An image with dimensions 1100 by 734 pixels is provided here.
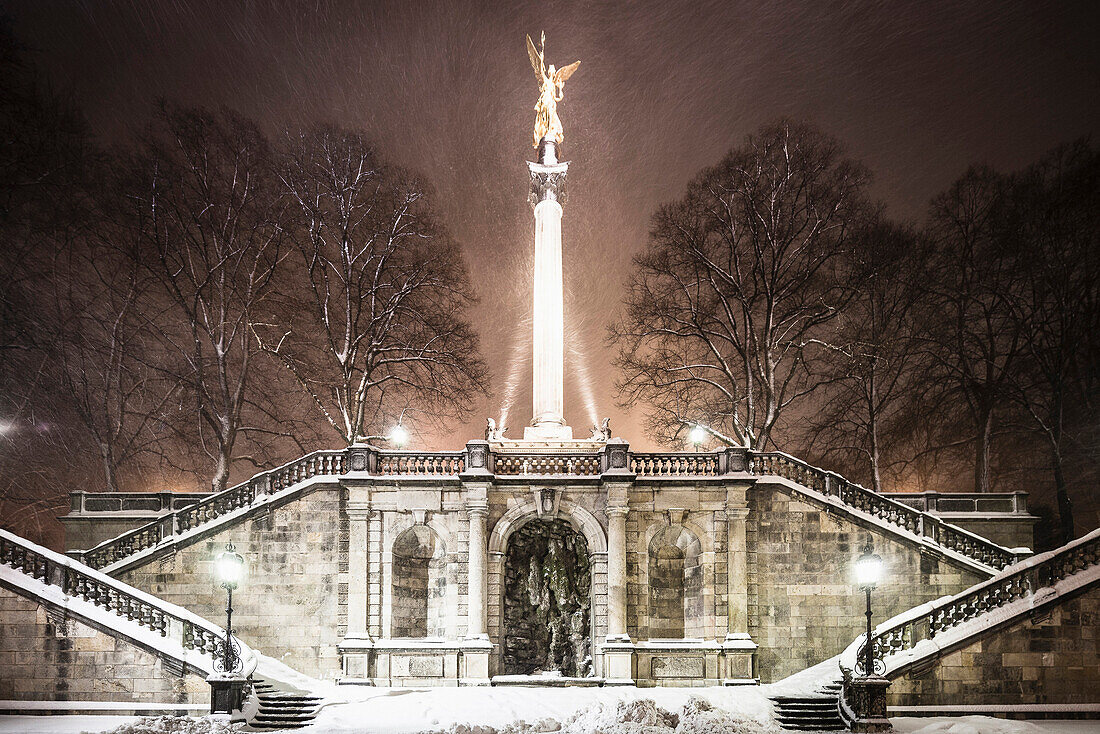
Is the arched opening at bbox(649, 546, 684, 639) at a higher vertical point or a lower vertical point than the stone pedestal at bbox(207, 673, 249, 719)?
higher

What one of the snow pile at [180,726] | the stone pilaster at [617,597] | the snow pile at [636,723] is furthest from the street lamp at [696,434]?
the snow pile at [180,726]

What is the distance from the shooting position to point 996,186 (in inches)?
1348

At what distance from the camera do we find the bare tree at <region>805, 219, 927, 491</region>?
3459 centimetres

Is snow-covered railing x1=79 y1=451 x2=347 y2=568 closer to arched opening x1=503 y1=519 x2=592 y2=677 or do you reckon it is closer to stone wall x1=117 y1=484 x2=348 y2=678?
stone wall x1=117 y1=484 x2=348 y2=678

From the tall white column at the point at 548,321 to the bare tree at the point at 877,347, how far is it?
895 cm

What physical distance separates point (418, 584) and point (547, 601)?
3.60 m

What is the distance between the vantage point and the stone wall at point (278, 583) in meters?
26.8

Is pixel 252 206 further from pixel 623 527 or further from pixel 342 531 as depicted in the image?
pixel 623 527

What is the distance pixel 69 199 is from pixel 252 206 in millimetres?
5771

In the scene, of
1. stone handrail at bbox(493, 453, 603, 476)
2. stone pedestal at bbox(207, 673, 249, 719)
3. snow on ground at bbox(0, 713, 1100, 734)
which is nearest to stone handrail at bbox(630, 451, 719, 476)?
stone handrail at bbox(493, 453, 603, 476)

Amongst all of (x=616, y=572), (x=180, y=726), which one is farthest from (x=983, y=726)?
(x=180, y=726)

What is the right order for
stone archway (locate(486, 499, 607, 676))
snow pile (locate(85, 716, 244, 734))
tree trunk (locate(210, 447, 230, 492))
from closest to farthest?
snow pile (locate(85, 716, 244, 734)), stone archway (locate(486, 499, 607, 676)), tree trunk (locate(210, 447, 230, 492))

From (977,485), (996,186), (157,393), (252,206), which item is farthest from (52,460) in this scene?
(996,186)

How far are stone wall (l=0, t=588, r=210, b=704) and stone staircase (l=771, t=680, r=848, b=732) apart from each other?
13.3 metres
